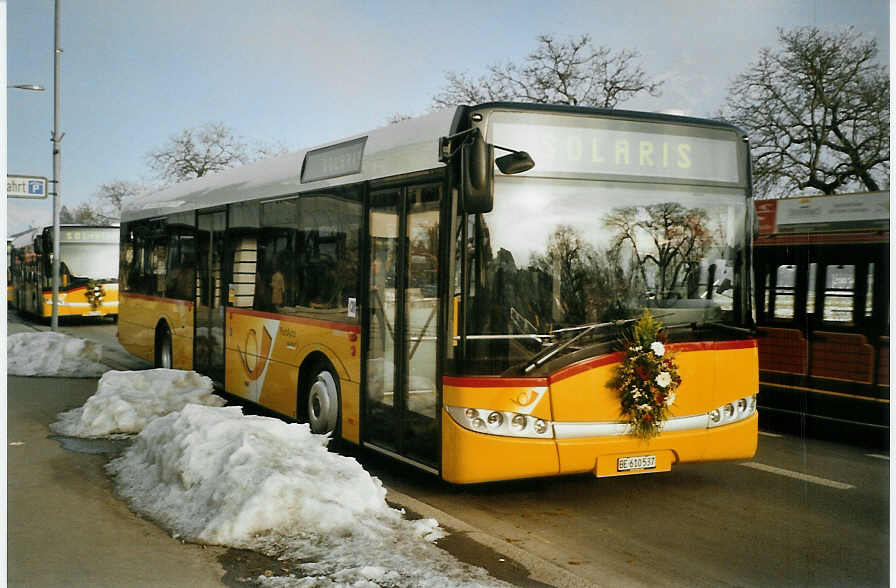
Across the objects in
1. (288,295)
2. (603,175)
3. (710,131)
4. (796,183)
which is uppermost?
(796,183)

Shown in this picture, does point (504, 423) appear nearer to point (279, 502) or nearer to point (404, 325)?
point (404, 325)

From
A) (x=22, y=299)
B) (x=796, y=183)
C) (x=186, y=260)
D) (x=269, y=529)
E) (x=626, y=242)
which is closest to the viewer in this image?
(x=269, y=529)

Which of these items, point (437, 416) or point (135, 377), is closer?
point (437, 416)

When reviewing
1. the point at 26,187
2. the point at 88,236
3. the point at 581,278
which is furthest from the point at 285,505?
the point at 88,236

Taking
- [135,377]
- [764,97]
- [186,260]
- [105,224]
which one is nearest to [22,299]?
[105,224]

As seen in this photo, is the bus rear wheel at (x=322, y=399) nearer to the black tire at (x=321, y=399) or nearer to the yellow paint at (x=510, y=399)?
the black tire at (x=321, y=399)

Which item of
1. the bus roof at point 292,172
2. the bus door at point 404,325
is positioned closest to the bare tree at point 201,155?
the bus roof at point 292,172

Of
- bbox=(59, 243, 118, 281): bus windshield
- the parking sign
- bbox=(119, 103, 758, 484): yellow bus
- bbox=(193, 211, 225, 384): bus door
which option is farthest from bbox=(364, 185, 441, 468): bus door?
bbox=(59, 243, 118, 281): bus windshield

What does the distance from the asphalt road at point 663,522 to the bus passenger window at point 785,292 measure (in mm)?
3126

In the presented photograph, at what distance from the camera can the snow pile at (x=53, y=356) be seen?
44.3ft

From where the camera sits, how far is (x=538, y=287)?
20.3ft

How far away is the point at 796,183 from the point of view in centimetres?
1966

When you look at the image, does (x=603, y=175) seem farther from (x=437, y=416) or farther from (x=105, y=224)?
(x=105, y=224)

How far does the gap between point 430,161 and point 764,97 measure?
15.7 m
